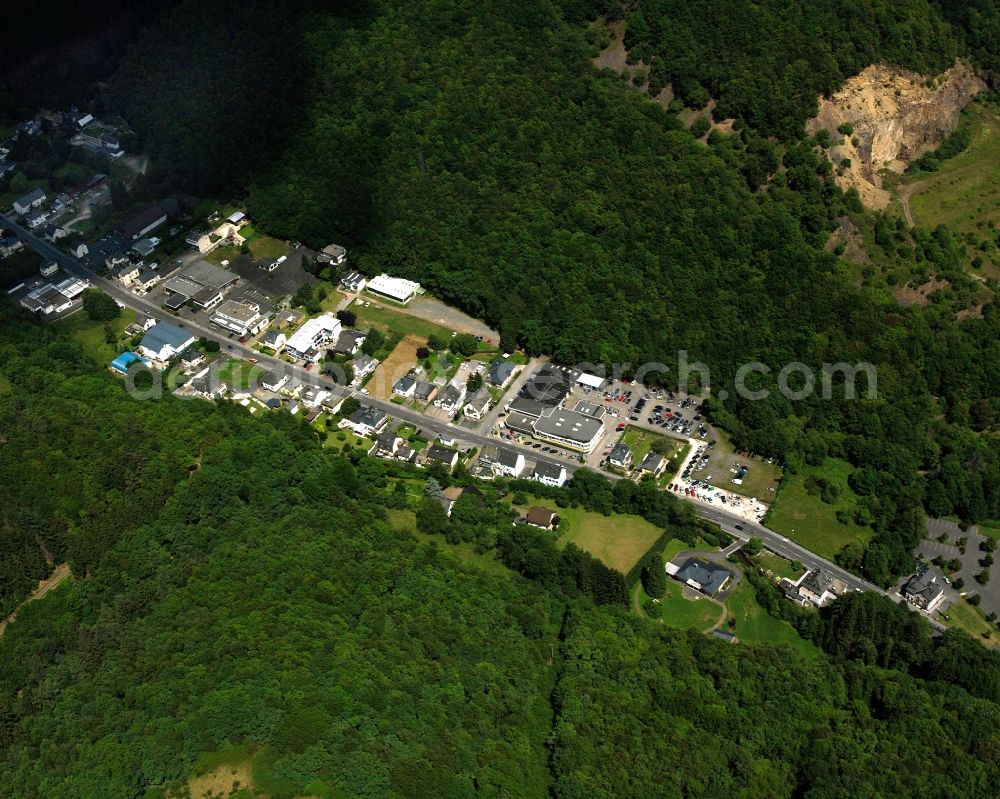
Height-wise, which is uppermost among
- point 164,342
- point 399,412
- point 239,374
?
point 399,412

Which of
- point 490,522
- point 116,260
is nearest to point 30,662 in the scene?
point 490,522

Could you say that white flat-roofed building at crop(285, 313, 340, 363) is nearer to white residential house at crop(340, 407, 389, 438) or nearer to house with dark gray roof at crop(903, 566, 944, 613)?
white residential house at crop(340, 407, 389, 438)

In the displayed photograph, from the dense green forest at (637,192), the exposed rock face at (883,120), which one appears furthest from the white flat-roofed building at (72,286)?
the exposed rock face at (883,120)

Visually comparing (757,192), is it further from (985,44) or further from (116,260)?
(116,260)

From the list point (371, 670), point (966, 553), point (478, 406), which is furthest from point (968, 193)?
point (371, 670)

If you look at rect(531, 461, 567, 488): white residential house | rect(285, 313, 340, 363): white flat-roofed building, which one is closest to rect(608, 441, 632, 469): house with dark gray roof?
rect(531, 461, 567, 488): white residential house

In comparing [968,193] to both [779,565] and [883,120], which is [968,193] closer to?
[883,120]
